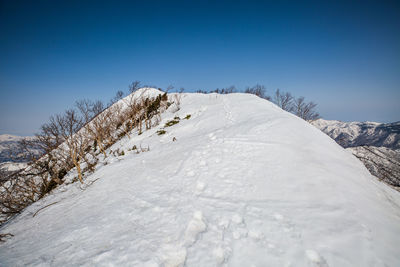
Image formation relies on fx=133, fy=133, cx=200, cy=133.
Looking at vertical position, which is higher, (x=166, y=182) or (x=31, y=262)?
(x=166, y=182)

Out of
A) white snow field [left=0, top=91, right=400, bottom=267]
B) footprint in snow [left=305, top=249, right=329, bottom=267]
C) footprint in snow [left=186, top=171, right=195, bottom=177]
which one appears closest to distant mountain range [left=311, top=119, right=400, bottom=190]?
white snow field [left=0, top=91, right=400, bottom=267]

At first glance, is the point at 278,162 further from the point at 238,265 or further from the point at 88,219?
the point at 88,219

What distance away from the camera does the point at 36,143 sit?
759 centimetres

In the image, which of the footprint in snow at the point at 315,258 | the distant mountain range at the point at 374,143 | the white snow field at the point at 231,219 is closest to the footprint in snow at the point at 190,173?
the white snow field at the point at 231,219

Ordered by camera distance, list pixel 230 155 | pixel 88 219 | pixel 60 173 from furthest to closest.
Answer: pixel 60 173, pixel 230 155, pixel 88 219

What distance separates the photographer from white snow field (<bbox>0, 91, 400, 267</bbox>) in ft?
6.67

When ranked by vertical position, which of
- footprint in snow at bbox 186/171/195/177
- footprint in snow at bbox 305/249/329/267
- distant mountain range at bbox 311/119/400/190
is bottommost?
distant mountain range at bbox 311/119/400/190

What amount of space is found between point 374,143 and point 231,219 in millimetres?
134220

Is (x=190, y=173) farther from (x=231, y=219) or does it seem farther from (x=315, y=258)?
(x=315, y=258)

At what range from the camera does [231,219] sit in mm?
2635

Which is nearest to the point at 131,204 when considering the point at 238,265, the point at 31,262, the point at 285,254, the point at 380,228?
the point at 31,262

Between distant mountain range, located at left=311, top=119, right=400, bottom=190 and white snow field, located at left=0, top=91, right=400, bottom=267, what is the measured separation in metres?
2.67

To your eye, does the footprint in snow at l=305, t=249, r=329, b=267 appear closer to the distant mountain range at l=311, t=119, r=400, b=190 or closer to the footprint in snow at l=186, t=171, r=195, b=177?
the footprint in snow at l=186, t=171, r=195, b=177

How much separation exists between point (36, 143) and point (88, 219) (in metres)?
8.07
